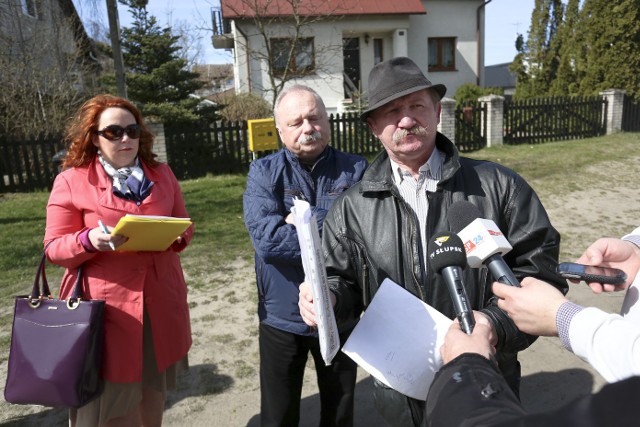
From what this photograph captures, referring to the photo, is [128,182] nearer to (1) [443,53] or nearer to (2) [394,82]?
(2) [394,82]

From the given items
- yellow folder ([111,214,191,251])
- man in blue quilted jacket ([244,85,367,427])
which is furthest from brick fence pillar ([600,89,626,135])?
yellow folder ([111,214,191,251])

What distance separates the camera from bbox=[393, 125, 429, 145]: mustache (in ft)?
6.38

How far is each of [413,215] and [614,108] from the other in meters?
17.8

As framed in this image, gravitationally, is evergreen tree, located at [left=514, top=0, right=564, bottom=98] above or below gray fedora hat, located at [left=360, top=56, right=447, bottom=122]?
above

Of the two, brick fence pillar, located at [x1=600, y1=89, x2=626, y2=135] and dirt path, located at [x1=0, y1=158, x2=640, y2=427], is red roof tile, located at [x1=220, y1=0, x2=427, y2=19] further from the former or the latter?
dirt path, located at [x1=0, y1=158, x2=640, y2=427]

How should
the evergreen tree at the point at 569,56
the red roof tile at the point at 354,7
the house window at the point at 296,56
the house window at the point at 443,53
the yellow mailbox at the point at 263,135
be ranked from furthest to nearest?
the house window at the point at 443,53, the evergreen tree at the point at 569,56, the red roof tile at the point at 354,7, the house window at the point at 296,56, the yellow mailbox at the point at 263,135

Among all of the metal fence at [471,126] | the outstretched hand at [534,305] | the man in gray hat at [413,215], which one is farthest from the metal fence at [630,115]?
the outstretched hand at [534,305]

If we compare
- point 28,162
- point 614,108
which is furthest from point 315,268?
point 614,108

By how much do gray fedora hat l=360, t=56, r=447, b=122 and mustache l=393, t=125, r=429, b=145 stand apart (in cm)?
14

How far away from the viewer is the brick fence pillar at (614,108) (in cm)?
1638

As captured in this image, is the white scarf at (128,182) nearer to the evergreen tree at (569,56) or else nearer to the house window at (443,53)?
the evergreen tree at (569,56)

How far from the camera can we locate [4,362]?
3.88 m

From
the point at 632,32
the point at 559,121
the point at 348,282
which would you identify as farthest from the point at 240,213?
the point at 632,32

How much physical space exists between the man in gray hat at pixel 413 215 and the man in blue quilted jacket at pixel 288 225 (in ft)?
1.64
